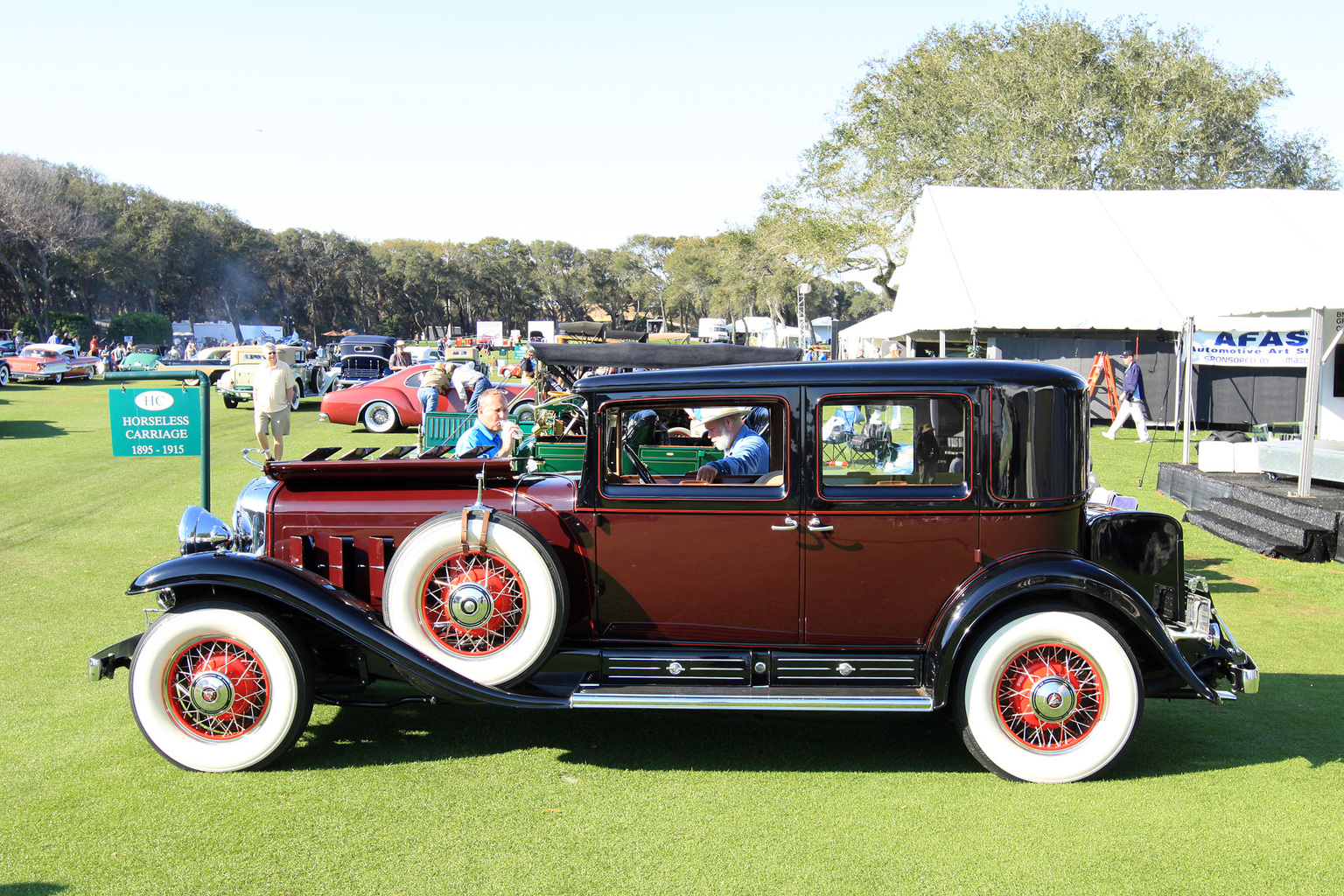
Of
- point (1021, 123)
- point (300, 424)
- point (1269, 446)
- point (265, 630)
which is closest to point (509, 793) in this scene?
point (265, 630)

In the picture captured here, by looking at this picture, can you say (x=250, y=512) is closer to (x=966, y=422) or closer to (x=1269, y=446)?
(x=966, y=422)

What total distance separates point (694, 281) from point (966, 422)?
87323 mm

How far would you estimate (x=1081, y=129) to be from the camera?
2827cm

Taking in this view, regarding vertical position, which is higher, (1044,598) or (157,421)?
(157,421)

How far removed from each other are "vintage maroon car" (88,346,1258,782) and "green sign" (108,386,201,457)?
8.98ft

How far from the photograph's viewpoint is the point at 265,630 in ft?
12.5

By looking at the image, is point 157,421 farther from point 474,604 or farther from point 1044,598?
point 1044,598

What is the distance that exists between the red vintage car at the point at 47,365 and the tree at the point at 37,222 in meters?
18.4

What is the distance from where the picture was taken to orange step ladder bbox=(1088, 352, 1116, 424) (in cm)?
1773

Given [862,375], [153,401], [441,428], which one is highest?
[862,375]

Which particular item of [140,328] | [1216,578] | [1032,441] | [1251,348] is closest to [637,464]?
[1032,441]

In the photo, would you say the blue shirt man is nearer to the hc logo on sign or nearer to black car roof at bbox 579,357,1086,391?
the hc logo on sign

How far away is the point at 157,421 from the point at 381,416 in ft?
38.0

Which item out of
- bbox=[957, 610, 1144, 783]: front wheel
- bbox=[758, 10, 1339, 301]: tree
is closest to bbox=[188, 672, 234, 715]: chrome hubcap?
bbox=[957, 610, 1144, 783]: front wheel
